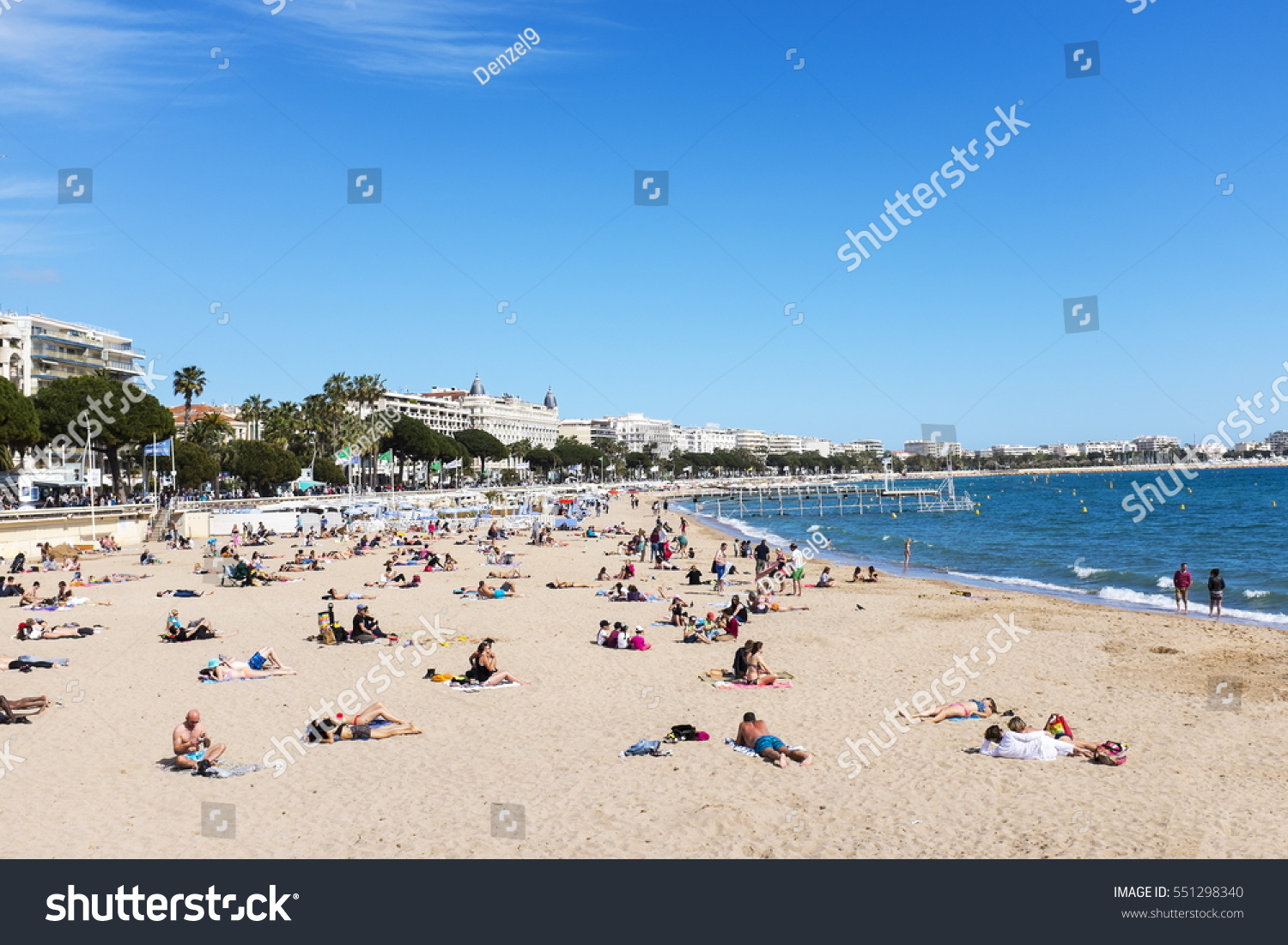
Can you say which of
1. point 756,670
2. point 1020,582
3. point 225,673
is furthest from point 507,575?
point 1020,582

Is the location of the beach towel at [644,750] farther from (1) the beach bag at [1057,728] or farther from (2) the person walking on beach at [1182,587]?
(2) the person walking on beach at [1182,587]

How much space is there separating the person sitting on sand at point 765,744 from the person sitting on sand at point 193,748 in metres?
5.20

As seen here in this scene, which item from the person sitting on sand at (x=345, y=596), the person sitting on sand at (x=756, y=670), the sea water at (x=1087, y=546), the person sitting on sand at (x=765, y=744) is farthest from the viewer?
the sea water at (x=1087, y=546)

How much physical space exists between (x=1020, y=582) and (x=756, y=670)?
17.6 meters

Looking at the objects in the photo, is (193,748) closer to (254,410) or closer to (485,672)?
(485,672)

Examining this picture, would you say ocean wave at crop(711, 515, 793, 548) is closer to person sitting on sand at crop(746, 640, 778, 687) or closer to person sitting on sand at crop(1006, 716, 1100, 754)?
person sitting on sand at crop(746, 640, 778, 687)

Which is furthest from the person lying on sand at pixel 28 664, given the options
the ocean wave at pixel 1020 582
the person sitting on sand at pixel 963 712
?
the ocean wave at pixel 1020 582

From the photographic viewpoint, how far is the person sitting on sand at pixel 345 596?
20.8 meters

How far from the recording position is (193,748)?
8891 millimetres

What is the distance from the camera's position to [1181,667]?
13867mm

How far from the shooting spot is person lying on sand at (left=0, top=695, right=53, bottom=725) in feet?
34.4

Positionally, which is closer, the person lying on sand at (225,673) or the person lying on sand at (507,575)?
the person lying on sand at (225,673)
